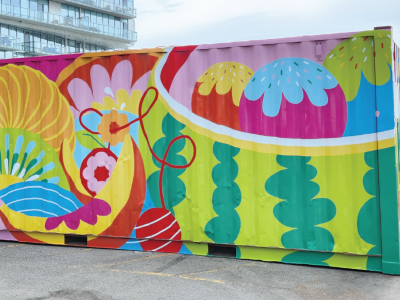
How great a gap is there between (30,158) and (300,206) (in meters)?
4.49

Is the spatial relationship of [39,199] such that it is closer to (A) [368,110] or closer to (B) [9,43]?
(A) [368,110]

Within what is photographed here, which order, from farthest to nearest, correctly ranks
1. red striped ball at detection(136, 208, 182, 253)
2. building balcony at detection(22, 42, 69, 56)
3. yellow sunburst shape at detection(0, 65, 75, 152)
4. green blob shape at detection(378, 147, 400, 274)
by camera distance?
building balcony at detection(22, 42, 69, 56) < yellow sunburst shape at detection(0, 65, 75, 152) < red striped ball at detection(136, 208, 182, 253) < green blob shape at detection(378, 147, 400, 274)

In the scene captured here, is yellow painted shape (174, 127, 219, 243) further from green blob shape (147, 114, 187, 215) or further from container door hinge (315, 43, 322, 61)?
container door hinge (315, 43, 322, 61)

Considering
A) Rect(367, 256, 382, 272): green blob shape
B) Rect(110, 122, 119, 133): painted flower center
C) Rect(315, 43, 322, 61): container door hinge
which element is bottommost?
Rect(367, 256, 382, 272): green blob shape

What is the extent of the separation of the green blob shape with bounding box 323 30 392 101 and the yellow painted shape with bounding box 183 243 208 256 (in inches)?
117

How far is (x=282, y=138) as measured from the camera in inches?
247

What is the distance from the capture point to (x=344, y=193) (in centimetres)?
604

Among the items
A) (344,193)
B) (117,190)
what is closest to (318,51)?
(344,193)

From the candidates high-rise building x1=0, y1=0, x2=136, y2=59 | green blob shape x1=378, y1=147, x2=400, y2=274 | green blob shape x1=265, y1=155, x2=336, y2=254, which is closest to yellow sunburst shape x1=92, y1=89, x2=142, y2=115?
green blob shape x1=265, y1=155, x2=336, y2=254

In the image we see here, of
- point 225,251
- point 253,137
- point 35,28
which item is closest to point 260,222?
point 225,251

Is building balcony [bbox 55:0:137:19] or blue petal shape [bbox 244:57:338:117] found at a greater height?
building balcony [bbox 55:0:137:19]

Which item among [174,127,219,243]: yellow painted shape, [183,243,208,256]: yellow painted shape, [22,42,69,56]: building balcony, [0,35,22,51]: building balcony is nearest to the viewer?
[174,127,219,243]: yellow painted shape

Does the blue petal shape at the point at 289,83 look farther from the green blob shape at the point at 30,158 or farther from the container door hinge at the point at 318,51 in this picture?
the green blob shape at the point at 30,158

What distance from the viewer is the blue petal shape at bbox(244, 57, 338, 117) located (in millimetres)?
6109
